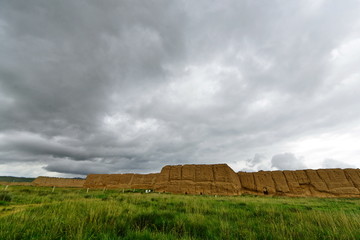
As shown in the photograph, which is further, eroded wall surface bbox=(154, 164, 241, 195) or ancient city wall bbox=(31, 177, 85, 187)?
ancient city wall bbox=(31, 177, 85, 187)

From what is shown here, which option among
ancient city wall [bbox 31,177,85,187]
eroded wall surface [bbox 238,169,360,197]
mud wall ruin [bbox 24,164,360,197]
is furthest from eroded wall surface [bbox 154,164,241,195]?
ancient city wall [bbox 31,177,85,187]

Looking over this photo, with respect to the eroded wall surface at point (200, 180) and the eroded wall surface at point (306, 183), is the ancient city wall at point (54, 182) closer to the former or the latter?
the eroded wall surface at point (200, 180)

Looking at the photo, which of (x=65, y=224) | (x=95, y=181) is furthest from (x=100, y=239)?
(x=95, y=181)

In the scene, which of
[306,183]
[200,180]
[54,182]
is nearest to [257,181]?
[306,183]

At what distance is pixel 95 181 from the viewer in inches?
2099

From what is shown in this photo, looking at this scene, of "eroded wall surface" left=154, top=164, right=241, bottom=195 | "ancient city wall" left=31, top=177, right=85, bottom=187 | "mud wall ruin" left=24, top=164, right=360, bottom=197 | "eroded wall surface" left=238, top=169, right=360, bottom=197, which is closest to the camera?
"eroded wall surface" left=238, top=169, right=360, bottom=197

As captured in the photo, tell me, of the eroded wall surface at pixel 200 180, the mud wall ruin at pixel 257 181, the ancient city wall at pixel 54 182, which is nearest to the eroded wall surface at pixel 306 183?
the mud wall ruin at pixel 257 181

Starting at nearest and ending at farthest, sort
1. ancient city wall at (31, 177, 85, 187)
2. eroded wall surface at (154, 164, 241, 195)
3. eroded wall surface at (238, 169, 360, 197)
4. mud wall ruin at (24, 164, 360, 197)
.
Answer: eroded wall surface at (238, 169, 360, 197), mud wall ruin at (24, 164, 360, 197), eroded wall surface at (154, 164, 241, 195), ancient city wall at (31, 177, 85, 187)

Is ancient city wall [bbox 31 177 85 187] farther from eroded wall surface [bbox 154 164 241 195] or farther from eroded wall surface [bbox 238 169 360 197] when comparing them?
eroded wall surface [bbox 238 169 360 197]

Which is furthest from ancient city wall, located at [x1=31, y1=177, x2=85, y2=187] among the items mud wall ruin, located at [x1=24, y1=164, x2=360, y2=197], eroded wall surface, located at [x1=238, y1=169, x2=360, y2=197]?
eroded wall surface, located at [x1=238, y1=169, x2=360, y2=197]

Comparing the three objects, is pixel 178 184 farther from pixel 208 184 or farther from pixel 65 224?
pixel 65 224

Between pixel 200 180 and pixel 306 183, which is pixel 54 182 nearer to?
pixel 200 180

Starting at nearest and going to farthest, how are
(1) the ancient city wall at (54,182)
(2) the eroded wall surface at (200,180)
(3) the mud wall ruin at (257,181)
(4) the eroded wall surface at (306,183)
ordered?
(4) the eroded wall surface at (306,183) < (3) the mud wall ruin at (257,181) < (2) the eroded wall surface at (200,180) < (1) the ancient city wall at (54,182)

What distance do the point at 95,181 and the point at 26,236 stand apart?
5914 cm
